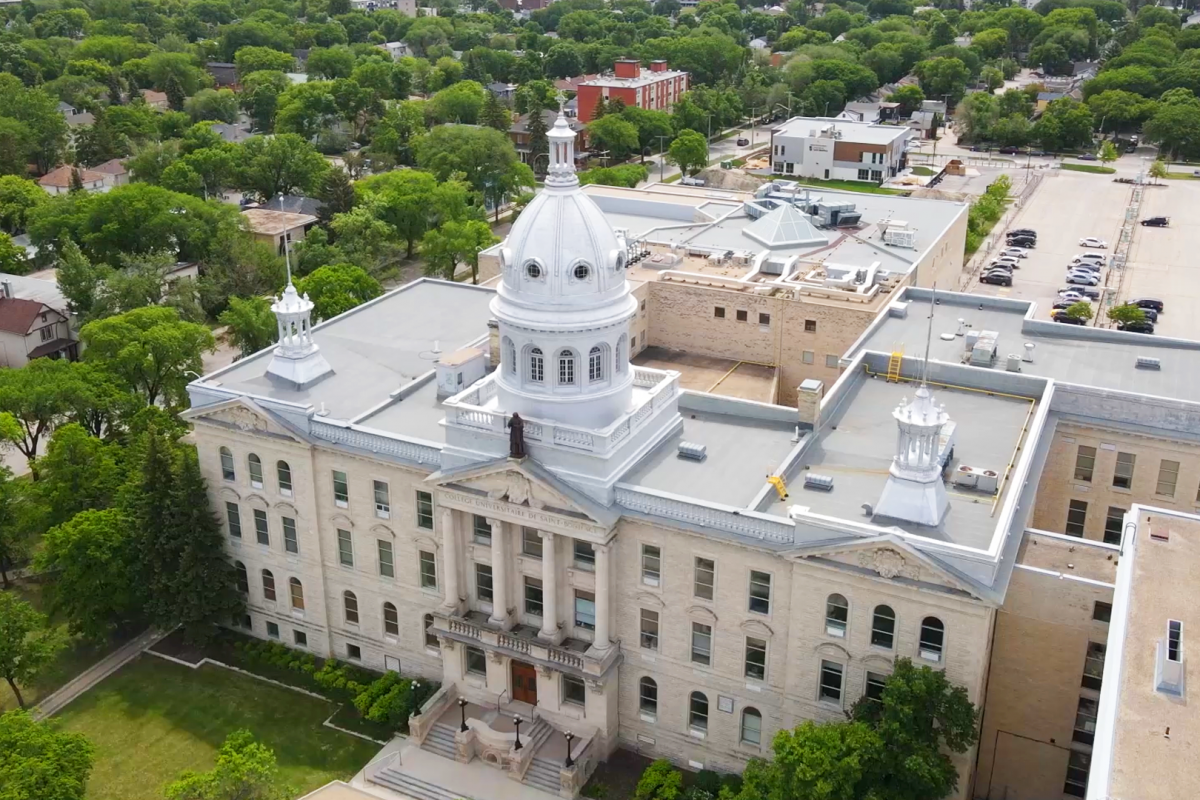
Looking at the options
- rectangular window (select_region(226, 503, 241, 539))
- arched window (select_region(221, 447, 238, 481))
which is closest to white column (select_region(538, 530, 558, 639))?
rectangular window (select_region(226, 503, 241, 539))

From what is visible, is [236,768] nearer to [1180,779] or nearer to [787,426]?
[787,426]

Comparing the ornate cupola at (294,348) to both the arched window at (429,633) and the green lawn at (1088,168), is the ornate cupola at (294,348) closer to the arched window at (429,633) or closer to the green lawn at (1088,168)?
the arched window at (429,633)

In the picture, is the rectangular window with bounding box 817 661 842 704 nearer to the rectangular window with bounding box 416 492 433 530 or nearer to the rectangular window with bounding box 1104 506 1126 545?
the rectangular window with bounding box 1104 506 1126 545

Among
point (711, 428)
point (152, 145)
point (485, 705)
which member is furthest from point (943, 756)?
point (152, 145)

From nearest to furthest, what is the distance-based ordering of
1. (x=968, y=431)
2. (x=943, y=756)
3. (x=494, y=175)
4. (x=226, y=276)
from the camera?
(x=943, y=756) → (x=968, y=431) → (x=226, y=276) → (x=494, y=175)

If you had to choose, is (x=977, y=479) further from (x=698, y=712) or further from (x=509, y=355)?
(x=509, y=355)

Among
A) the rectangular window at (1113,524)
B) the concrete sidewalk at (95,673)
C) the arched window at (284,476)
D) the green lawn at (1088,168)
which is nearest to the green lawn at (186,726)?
the concrete sidewalk at (95,673)
